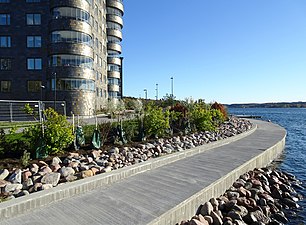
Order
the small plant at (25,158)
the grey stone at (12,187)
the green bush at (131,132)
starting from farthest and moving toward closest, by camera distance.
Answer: the green bush at (131,132), the small plant at (25,158), the grey stone at (12,187)

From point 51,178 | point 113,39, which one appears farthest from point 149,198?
point 113,39

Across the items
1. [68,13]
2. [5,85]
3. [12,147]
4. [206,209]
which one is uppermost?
[68,13]

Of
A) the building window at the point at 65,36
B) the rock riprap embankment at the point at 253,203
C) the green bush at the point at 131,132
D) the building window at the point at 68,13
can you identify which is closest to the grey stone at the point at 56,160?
the green bush at the point at 131,132

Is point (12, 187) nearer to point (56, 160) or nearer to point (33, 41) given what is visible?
point (56, 160)

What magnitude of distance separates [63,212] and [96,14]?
39625mm

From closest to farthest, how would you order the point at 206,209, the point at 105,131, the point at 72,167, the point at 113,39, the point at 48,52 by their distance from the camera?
the point at 206,209 → the point at 72,167 → the point at 105,131 → the point at 48,52 → the point at 113,39

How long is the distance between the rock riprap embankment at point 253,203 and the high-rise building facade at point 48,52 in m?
23.3

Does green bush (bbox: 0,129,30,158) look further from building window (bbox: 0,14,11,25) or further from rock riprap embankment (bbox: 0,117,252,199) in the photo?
building window (bbox: 0,14,11,25)

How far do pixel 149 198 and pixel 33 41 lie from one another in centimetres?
3261

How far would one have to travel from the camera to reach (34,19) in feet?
108

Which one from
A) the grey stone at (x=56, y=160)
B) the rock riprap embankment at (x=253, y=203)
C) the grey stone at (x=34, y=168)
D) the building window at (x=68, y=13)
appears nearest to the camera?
the rock riprap embankment at (x=253, y=203)

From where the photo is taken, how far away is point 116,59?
5188cm

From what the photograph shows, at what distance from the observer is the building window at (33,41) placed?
3294 centimetres

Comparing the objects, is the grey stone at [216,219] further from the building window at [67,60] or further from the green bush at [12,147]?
the building window at [67,60]
